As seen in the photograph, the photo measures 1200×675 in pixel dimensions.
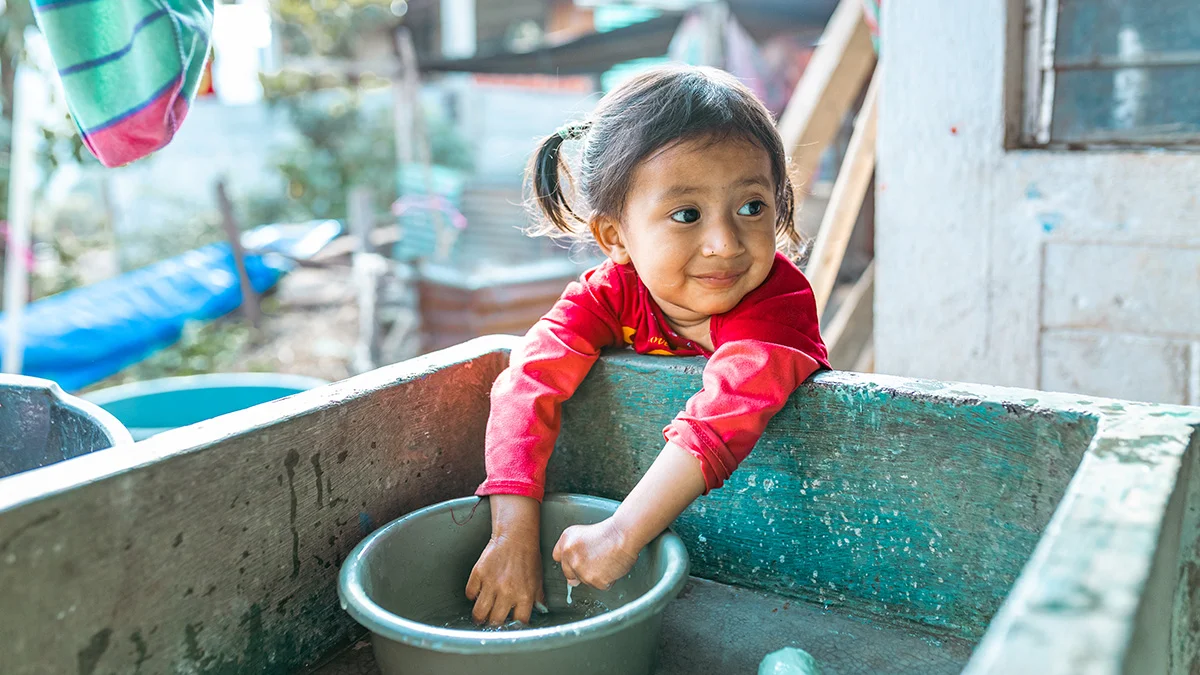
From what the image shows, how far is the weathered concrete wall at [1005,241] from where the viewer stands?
2619 mm

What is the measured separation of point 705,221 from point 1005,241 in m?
1.81

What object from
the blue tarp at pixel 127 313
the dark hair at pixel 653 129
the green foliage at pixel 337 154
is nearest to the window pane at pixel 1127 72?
the dark hair at pixel 653 129

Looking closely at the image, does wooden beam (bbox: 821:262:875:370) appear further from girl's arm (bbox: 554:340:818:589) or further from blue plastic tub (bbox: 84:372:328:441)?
girl's arm (bbox: 554:340:818:589)

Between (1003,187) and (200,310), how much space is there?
6.00 meters

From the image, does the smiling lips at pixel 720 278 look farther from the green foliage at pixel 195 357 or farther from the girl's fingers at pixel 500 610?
the green foliage at pixel 195 357

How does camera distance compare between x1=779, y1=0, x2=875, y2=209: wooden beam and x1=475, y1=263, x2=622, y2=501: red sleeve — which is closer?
x1=475, y1=263, x2=622, y2=501: red sleeve

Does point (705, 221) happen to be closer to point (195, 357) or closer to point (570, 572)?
point (570, 572)

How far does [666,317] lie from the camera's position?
1596mm

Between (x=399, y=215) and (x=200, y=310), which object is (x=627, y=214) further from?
(x=399, y=215)

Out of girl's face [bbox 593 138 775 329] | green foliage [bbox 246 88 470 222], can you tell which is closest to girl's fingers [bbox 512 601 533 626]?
girl's face [bbox 593 138 775 329]

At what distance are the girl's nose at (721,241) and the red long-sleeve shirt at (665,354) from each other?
0.35 ft

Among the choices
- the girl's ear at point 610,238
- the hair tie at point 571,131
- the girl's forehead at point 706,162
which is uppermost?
the hair tie at point 571,131

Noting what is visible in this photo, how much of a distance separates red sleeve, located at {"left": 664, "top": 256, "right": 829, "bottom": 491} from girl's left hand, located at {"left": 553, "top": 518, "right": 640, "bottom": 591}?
14 cm

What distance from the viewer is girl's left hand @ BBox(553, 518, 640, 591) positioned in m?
1.24
